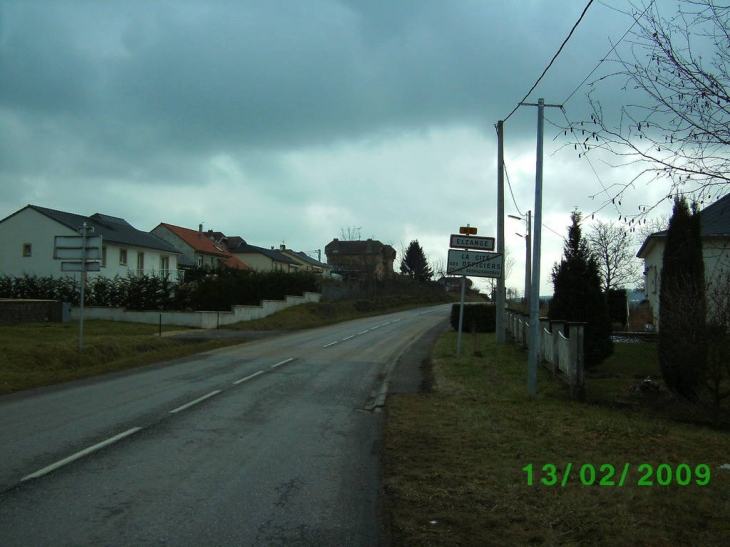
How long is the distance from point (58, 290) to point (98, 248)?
19461 millimetres

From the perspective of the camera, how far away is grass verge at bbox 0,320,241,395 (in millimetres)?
15151

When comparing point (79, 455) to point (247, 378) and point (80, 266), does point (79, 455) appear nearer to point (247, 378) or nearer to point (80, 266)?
point (247, 378)

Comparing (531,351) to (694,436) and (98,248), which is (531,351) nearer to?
(694,436)

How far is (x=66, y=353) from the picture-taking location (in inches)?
708

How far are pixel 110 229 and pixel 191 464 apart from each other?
1838 inches

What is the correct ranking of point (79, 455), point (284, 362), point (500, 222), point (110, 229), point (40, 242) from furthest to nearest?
point (110, 229), point (40, 242), point (500, 222), point (284, 362), point (79, 455)

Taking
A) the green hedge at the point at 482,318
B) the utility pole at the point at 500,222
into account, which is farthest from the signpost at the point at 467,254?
the green hedge at the point at 482,318

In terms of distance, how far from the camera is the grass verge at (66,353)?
15.2 metres

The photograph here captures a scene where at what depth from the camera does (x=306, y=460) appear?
740cm

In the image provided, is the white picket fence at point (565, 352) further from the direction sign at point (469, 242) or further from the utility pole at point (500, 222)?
the utility pole at point (500, 222)

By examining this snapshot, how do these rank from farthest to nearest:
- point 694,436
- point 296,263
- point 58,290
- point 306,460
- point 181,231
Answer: point 296,263
point 181,231
point 58,290
point 694,436
point 306,460

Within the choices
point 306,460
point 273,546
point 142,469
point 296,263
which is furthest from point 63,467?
point 296,263
